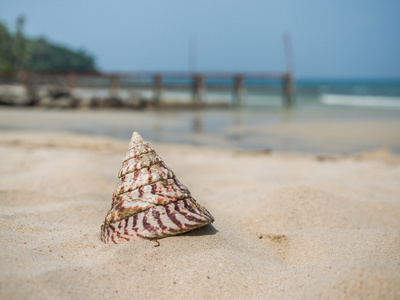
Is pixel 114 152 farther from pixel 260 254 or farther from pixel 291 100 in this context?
pixel 291 100

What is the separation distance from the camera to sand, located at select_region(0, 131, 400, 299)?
63.6 inches

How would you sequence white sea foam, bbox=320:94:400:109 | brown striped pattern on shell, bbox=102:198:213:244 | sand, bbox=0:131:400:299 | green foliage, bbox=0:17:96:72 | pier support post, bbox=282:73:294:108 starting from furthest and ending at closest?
green foliage, bbox=0:17:96:72, white sea foam, bbox=320:94:400:109, pier support post, bbox=282:73:294:108, brown striped pattern on shell, bbox=102:198:213:244, sand, bbox=0:131:400:299

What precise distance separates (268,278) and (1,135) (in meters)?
6.79

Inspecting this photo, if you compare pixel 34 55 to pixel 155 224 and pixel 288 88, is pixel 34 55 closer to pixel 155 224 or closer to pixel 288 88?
pixel 288 88

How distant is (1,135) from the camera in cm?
716

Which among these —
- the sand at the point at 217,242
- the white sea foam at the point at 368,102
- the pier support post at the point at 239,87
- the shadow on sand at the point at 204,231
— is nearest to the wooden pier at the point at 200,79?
the pier support post at the point at 239,87

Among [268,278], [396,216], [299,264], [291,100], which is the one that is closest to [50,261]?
[268,278]

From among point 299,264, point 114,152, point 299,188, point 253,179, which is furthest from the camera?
point 114,152

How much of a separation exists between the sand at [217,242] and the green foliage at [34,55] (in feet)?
152

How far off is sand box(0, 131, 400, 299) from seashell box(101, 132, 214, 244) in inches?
2.7

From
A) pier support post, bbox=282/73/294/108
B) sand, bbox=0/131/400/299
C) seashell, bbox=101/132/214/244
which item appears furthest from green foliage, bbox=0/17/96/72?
seashell, bbox=101/132/214/244

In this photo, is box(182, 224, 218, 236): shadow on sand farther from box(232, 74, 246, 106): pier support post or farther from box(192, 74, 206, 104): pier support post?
box(232, 74, 246, 106): pier support post

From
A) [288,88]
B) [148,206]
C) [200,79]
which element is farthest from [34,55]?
[148,206]

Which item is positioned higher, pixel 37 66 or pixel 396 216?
pixel 37 66
